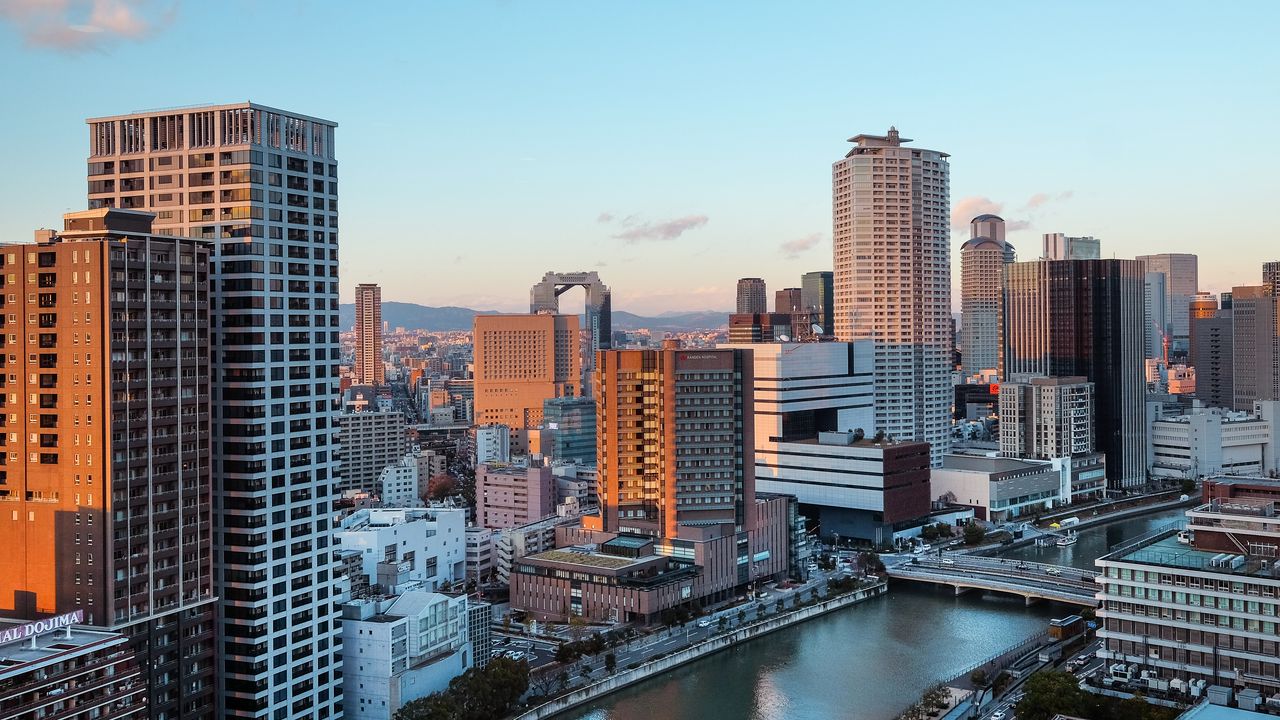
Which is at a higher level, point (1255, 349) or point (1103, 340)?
point (1103, 340)

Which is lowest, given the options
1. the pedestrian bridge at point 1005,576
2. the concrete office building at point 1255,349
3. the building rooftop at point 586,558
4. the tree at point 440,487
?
the pedestrian bridge at point 1005,576

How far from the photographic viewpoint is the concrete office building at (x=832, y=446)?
39.8 m

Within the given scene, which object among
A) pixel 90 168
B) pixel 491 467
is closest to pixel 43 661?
pixel 90 168

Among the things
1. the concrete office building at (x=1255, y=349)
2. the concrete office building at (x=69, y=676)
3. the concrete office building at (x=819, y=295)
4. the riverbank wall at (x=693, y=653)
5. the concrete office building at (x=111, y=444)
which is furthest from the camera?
the concrete office building at (x=819, y=295)

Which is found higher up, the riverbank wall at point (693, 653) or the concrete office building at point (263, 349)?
the concrete office building at point (263, 349)

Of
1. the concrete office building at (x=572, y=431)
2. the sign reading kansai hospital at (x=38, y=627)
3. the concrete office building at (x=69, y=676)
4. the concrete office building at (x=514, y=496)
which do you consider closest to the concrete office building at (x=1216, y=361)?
the concrete office building at (x=572, y=431)

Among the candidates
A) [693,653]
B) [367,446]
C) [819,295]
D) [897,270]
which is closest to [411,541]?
[693,653]

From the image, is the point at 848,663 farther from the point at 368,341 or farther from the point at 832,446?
the point at 368,341

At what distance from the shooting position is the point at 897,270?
48938 mm

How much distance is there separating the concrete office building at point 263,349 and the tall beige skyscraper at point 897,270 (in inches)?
1210

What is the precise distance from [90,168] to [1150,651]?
19180 millimetres

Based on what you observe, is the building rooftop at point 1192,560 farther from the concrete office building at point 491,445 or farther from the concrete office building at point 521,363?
the concrete office building at point 521,363

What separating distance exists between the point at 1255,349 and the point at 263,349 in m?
59.2

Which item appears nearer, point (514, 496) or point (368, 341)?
point (514, 496)
